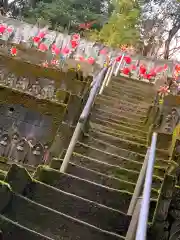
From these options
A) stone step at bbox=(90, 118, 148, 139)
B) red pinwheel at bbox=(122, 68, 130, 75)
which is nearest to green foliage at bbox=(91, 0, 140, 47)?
red pinwheel at bbox=(122, 68, 130, 75)

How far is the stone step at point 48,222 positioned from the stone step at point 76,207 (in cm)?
27

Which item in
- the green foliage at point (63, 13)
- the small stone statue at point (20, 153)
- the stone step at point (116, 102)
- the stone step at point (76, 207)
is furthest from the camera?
the green foliage at point (63, 13)

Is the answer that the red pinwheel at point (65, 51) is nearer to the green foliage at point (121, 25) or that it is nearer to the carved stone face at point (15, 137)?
the green foliage at point (121, 25)

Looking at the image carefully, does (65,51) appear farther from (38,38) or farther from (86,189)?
(86,189)

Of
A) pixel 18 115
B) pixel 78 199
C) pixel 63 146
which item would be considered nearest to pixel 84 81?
pixel 18 115

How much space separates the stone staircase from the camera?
4.20 metres

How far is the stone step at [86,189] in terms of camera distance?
5.02m

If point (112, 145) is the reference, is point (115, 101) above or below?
above

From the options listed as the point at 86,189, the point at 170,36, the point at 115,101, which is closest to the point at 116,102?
the point at 115,101

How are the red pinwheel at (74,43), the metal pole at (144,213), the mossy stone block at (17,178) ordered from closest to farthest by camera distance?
the metal pole at (144,213), the mossy stone block at (17,178), the red pinwheel at (74,43)

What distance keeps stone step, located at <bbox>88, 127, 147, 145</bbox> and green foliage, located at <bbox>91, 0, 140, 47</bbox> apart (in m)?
11.9

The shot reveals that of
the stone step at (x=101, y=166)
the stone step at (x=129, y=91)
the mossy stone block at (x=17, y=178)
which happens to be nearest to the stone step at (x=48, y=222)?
the mossy stone block at (x=17, y=178)

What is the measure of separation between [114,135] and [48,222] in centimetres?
329

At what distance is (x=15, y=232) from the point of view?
→ 3947 millimetres
